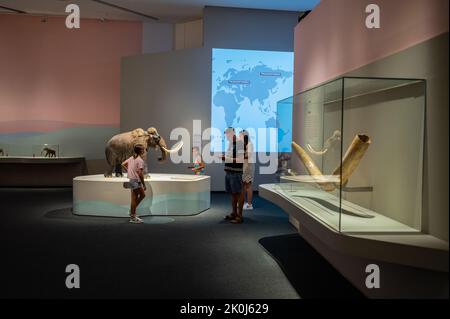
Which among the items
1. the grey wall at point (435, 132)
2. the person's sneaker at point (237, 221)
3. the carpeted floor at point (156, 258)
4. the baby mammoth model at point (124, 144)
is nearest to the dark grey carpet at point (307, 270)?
the carpeted floor at point (156, 258)

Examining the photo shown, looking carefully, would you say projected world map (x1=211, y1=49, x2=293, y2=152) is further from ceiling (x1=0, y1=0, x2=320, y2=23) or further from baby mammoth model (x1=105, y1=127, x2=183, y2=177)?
baby mammoth model (x1=105, y1=127, x2=183, y2=177)

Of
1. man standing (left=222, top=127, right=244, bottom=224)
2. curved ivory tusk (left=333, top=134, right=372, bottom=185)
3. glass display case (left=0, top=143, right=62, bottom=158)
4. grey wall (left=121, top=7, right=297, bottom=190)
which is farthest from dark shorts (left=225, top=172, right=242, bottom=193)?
glass display case (left=0, top=143, right=62, bottom=158)

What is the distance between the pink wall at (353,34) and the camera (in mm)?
3084

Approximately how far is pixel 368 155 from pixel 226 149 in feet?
11.8

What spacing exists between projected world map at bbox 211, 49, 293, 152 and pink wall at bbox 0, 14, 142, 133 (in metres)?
3.13

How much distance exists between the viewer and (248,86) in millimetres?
11062

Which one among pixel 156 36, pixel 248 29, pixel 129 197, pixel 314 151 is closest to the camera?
pixel 314 151

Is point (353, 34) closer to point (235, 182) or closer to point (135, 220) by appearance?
point (235, 182)

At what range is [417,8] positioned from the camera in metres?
3.18

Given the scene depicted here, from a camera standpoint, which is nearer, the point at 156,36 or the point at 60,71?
the point at 60,71

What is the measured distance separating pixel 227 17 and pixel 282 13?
1.41 meters

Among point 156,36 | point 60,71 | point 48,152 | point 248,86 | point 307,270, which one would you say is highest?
point 156,36

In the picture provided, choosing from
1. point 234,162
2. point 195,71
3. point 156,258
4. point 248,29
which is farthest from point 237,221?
point 248,29

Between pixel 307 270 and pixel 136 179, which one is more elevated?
pixel 136 179
